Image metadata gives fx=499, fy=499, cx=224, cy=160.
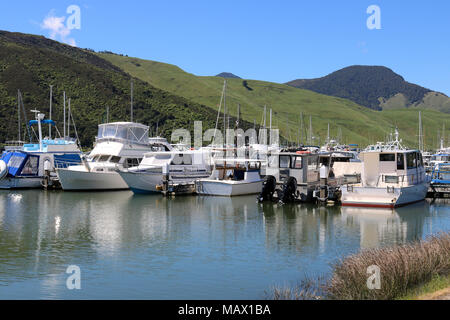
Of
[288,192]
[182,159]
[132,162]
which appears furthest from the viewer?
[132,162]

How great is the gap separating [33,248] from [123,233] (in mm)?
4400

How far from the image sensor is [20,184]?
42.7 meters

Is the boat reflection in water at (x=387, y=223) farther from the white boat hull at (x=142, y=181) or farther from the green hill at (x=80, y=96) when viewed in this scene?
the green hill at (x=80, y=96)

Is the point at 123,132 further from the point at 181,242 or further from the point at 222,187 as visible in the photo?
the point at 181,242

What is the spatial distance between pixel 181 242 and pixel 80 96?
9900cm

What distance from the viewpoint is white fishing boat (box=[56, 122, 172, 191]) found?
39.9 metres

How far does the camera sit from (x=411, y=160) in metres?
31.3

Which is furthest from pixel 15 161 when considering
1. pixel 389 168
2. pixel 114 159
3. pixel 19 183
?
pixel 389 168

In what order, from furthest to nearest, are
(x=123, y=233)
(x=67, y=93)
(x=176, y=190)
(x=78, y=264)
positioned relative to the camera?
(x=67, y=93) < (x=176, y=190) < (x=123, y=233) < (x=78, y=264)

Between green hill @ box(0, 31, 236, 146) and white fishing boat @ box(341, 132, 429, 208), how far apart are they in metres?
68.4

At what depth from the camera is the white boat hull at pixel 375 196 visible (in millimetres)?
28734

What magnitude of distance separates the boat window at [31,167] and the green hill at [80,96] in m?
49.3
